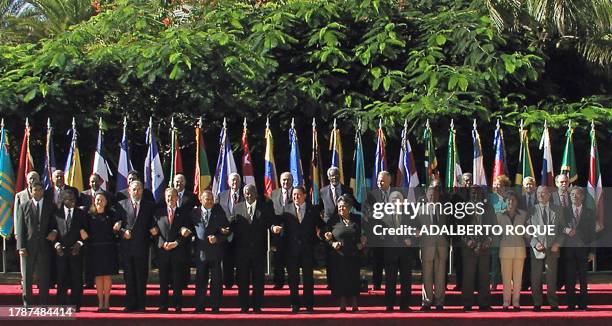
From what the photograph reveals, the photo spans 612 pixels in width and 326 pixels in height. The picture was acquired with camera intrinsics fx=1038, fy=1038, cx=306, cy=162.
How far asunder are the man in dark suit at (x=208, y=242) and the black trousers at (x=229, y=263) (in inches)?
13.0

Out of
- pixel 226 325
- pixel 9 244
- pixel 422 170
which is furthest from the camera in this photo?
pixel 9 244

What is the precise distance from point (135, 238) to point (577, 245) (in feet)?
17.4

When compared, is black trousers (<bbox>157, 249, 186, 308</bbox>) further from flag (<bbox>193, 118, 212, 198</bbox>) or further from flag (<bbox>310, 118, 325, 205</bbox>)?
flag (<bbox>310, 118, 325, 205</bbox>)

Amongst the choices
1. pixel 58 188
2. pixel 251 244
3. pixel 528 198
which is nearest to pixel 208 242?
pixel 251 244

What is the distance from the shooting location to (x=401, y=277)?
12.5 m

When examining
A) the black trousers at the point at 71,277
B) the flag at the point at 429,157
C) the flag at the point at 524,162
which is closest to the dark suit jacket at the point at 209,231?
the black trousers at the point at 71,277

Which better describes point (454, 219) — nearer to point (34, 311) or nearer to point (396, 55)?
point (34, 311)

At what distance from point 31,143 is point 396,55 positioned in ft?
21.5

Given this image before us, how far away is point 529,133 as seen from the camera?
56.2ft

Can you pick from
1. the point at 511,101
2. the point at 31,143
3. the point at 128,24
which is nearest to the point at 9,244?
the point at 31,143

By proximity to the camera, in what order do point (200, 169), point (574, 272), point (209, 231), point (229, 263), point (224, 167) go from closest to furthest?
point (209, 231) < point (574, 272) < point (229, 263) < point (224, 167) < point (200, 169)

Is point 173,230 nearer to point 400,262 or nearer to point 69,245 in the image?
point 69,245

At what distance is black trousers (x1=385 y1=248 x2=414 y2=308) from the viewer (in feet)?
40.9

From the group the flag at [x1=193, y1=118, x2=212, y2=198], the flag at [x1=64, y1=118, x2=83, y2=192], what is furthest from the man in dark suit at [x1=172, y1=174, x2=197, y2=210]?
the flag at [x1=64, y1=118, x2=83, y2=192]
